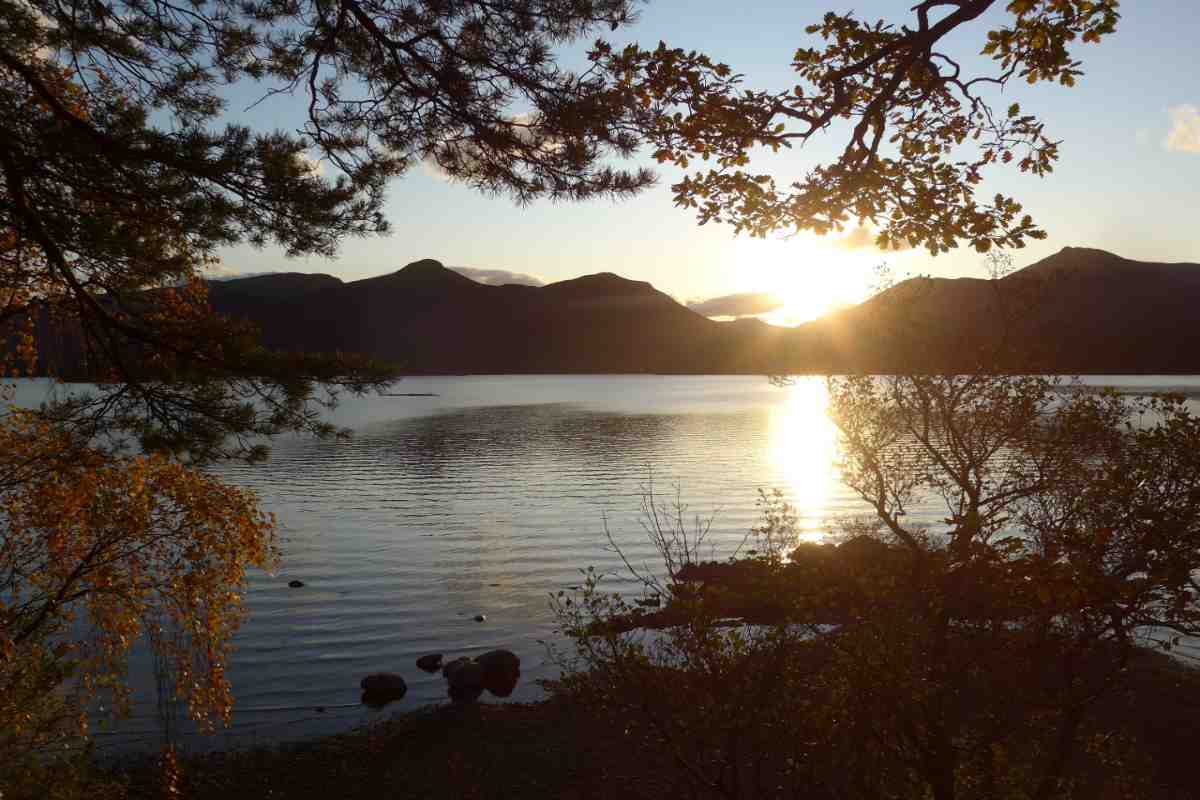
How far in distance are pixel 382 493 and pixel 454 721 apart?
37.0 m

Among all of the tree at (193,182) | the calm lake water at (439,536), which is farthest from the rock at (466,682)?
the tree at (193,182)

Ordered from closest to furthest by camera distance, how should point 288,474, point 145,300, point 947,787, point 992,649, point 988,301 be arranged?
point 947,787 → point 992,649 → point 145,300 → point 988,301 → point 288,474

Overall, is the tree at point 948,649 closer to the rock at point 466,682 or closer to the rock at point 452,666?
the rock at point 466,682

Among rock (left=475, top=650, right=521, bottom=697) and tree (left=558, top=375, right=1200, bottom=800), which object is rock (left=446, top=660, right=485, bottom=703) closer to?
rock (left=475, top=650, right=521, bottom=697)

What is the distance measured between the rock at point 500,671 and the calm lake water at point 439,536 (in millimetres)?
498

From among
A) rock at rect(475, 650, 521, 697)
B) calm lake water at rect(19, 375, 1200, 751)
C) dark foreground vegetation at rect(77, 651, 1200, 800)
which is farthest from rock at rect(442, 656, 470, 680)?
dark foreground vegetation at rect(77, 651, 1200, 800)

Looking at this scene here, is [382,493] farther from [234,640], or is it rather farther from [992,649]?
[992,649]

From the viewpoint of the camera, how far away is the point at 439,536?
135 feet

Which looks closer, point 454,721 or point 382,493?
point 454,721

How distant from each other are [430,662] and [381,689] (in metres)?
2.38

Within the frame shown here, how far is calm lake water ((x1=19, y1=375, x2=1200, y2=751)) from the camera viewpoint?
21.5m

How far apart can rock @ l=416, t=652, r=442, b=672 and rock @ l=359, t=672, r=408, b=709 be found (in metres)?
1.61

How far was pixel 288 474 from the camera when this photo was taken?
196 ft

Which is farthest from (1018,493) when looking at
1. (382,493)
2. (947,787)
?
(382,493)
